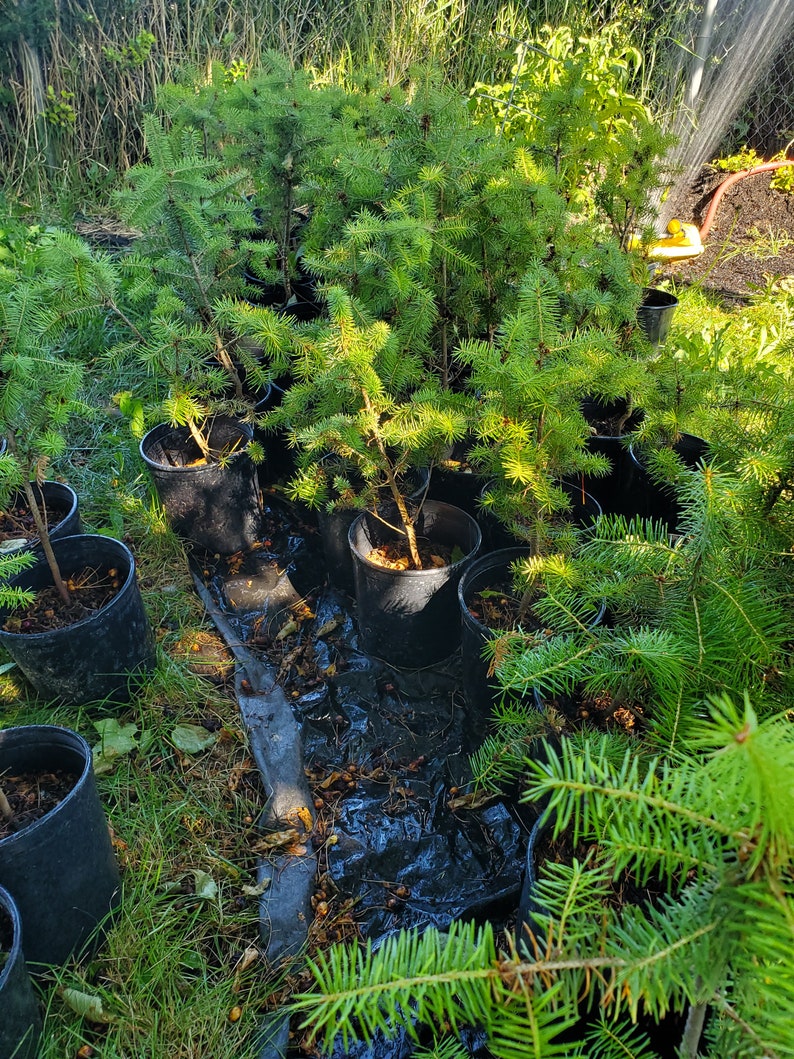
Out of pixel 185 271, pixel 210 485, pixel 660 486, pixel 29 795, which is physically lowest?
pixel 29 795

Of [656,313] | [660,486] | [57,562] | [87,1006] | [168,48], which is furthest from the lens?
[168,48]

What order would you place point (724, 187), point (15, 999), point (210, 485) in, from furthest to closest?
point (724, 187)
point (210, 485)
point (15, 999)

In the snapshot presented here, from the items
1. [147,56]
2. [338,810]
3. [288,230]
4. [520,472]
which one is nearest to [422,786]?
[338,810]

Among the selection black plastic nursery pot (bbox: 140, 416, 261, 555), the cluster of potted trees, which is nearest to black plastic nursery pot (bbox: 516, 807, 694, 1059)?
the cluster of potted trees

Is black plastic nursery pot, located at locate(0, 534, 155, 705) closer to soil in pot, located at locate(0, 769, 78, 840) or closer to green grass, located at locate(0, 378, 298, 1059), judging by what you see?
Result: green grass, located at locate(0, 378, 298, 1059)

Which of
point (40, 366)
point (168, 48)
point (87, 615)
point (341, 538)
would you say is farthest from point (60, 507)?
point (168, 48)

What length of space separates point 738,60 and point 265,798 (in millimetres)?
5963

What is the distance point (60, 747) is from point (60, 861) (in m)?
0.29

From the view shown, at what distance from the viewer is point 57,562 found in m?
2.44

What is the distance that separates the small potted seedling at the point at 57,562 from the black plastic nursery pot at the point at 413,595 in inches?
28.8

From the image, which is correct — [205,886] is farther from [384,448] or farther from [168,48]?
[168,48]

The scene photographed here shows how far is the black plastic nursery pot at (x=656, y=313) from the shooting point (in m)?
A: 3.50

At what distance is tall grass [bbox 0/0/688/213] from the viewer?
211 inches

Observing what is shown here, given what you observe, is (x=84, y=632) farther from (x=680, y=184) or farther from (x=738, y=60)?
(x=738, y=60)
